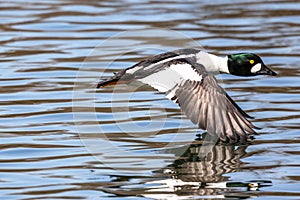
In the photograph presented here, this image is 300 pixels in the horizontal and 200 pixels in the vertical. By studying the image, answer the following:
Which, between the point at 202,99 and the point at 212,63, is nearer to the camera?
the point at 202,99

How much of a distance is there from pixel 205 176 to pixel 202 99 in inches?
46.1

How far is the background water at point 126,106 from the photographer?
747 centimetres

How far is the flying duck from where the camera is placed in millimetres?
8492

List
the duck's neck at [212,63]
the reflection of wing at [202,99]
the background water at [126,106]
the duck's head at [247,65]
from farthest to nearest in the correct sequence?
the duck's head at [247,65], the duck's neck at [212,63], the reflection of wing at [202,99], the background water at [126,106]

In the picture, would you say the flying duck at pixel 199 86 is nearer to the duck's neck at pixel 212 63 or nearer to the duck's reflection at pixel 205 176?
the duck's neck at pixel 212 63

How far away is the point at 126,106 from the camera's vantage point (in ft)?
34.4

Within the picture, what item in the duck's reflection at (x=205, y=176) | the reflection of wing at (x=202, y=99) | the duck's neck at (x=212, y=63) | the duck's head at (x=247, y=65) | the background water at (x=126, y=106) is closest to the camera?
the duck's reflection at (x=205, y=176)

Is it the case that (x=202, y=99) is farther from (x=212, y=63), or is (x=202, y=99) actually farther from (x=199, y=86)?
(x=212, y=63)

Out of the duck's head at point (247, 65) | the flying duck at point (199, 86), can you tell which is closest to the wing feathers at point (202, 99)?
the flying duck at point (199, 86)

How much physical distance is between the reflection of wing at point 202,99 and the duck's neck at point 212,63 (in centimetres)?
37

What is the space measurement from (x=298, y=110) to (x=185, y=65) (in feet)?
5.50

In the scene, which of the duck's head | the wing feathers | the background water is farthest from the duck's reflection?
the duck's head

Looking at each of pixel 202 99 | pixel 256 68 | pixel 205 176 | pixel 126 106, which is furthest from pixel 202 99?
pixel 126 106

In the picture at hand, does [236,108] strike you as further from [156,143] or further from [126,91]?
[126,91]
